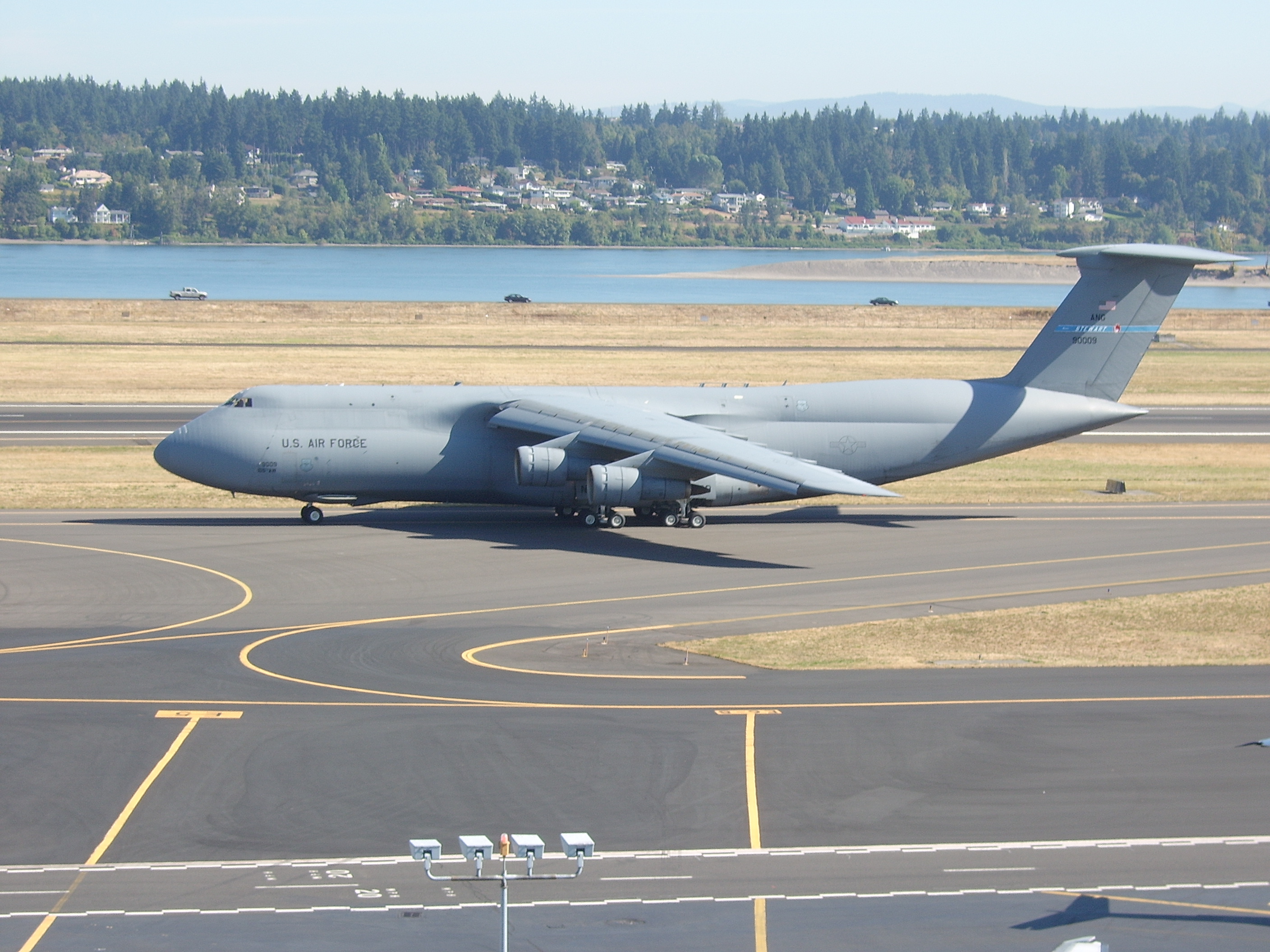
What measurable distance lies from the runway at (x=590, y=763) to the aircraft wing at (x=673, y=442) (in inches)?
94.2

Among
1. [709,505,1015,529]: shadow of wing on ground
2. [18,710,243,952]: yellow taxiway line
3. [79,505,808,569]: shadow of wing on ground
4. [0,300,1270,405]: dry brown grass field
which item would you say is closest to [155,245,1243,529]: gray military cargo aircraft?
[79,505,808,569]: shadow of wing on ground

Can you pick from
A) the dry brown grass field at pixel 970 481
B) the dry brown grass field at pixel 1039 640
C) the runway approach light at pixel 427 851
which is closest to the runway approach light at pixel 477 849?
the runway approach light at pixel 427 851

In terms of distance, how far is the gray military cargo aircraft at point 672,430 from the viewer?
131ft

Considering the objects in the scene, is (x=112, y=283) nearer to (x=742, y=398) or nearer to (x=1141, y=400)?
(x=1141, y=400)

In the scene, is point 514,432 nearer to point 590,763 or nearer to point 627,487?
point 627,487

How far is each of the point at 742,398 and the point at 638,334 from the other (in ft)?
188

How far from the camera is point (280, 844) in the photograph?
60.5 ft

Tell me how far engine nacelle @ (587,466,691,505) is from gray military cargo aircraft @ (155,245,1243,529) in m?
0.05

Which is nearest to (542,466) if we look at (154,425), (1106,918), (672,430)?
(672,430)

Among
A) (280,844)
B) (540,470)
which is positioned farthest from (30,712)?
(540,470)

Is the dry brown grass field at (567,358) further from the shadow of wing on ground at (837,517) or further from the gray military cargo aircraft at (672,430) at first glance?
the gray military cargo aircraft at (672,430)

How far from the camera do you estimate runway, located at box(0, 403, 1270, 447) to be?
5600 cm

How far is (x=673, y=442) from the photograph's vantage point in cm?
3888

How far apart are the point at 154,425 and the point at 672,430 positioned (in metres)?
28.7
